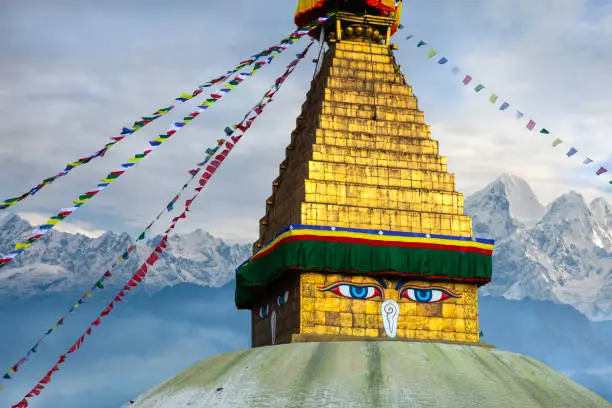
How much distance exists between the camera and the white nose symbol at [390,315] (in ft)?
71.1

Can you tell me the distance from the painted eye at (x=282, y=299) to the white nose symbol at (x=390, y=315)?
224cm

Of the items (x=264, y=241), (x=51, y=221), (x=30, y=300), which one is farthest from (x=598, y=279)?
(x=51, y=221)

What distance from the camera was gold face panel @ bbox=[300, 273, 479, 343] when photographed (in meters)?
21.4

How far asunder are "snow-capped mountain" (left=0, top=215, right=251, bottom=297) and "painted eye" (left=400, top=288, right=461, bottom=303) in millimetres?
76633

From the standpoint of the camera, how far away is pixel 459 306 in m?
22.4

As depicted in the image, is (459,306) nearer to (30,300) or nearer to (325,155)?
(325,155)

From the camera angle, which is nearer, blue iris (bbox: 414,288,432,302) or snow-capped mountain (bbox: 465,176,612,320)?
blue iris (bbox: 414,288,432,302)

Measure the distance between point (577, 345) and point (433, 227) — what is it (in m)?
74.8

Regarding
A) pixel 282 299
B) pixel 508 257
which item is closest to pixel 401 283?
pixel 282 299

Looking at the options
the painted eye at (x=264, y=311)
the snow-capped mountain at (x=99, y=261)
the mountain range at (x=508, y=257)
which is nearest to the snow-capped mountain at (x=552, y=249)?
the mountain range at (x=508, y=257)

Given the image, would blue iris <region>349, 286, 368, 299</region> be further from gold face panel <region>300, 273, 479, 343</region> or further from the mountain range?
the mountain range

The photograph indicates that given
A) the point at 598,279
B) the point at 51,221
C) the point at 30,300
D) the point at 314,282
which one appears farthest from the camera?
the point at 598,279

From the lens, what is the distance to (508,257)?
10181 centimetres

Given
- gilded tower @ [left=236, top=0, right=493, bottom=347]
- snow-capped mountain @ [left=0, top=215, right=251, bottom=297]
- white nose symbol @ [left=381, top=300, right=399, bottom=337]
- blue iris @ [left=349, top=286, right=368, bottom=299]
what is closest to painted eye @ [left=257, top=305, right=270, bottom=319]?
gilded tower @ [left=236, top=0, right=493, bottom=347]
